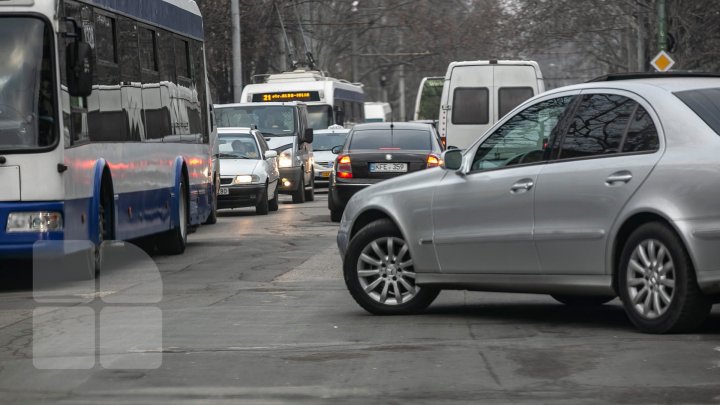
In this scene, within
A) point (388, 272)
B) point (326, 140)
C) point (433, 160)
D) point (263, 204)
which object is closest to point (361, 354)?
point (388, 272)

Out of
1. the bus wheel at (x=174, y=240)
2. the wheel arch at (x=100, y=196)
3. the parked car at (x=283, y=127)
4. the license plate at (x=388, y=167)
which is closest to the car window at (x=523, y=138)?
the wheel arch at (x=100, y=196)

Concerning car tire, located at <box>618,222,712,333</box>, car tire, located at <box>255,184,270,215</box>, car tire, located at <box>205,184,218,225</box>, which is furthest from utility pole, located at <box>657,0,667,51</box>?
car tire, located at <box>618,222,712,333</box>

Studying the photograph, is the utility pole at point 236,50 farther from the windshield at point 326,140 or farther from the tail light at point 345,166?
the tail light at point 345,166

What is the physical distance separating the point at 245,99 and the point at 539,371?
34517 mm

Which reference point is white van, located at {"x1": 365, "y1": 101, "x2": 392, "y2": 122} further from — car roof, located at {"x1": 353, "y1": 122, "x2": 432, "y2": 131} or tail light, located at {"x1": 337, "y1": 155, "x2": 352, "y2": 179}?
tail light, located at {"x1": 337, "y1": 155, "x2": 352, "y2": 179}

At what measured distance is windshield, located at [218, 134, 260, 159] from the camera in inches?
1112

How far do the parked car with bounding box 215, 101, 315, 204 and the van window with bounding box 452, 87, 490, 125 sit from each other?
3.49 meters

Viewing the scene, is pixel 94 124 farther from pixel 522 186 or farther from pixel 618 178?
pixel 618 178

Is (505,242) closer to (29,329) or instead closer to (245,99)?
(29,329)

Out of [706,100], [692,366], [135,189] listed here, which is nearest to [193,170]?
[135,189]

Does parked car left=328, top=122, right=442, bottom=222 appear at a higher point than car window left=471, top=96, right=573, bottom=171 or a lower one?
lower

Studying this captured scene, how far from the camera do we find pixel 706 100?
9422 millimetres

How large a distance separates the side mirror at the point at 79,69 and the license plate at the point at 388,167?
970 cm

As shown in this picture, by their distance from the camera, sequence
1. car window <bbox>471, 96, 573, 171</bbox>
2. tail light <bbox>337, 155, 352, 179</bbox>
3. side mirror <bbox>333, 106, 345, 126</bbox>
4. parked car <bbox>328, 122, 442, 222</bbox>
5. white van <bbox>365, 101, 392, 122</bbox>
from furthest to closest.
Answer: white van <bbox>365, 101, 392, 122</bbox> < side mirror <bbox>333, 106, 345, 126</bbox> < tail light <bbox>337, 155, 352, 179</bbox> < parked car <bbox>328, 122, 442, 222</bbox> < car window <bbox>471, 96, 573, 171</bbox>
